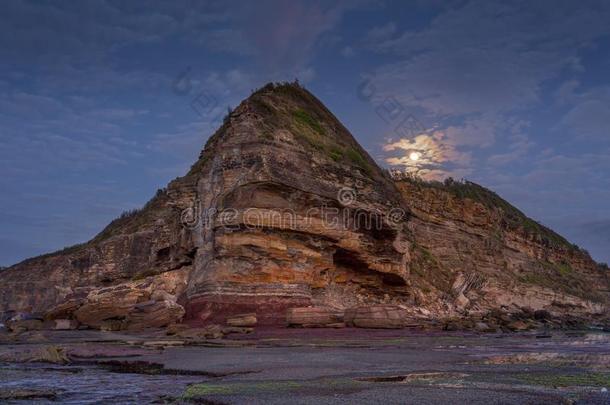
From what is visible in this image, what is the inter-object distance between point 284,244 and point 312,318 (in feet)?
14.9

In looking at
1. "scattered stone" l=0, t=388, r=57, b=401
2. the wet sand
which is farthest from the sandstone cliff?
"scattered stone" l=0, t=388, r=57, b=401

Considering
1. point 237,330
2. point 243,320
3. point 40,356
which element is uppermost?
point 243,320

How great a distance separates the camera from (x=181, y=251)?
29344mm

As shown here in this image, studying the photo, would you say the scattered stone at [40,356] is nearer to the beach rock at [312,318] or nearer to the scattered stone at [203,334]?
the scattered stone at [203,334]

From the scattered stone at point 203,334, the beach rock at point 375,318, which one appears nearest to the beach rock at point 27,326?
the scattered stone at point 203,334

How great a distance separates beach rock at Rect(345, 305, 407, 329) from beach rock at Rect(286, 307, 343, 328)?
2.20ft

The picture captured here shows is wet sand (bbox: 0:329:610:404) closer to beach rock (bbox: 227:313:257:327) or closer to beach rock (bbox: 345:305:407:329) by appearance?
beach rock (bbox: 227:313:257:327)

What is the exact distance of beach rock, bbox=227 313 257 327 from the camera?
20469mm

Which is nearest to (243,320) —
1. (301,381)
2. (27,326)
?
(27,326)

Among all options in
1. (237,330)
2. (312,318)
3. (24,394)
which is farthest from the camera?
(312,318)

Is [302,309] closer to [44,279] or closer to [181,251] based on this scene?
[181,251]

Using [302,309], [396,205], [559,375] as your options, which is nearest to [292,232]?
[302,309]

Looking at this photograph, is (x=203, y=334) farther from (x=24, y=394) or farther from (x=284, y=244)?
(x=24, y=394)

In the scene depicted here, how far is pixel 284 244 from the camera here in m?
24.0
